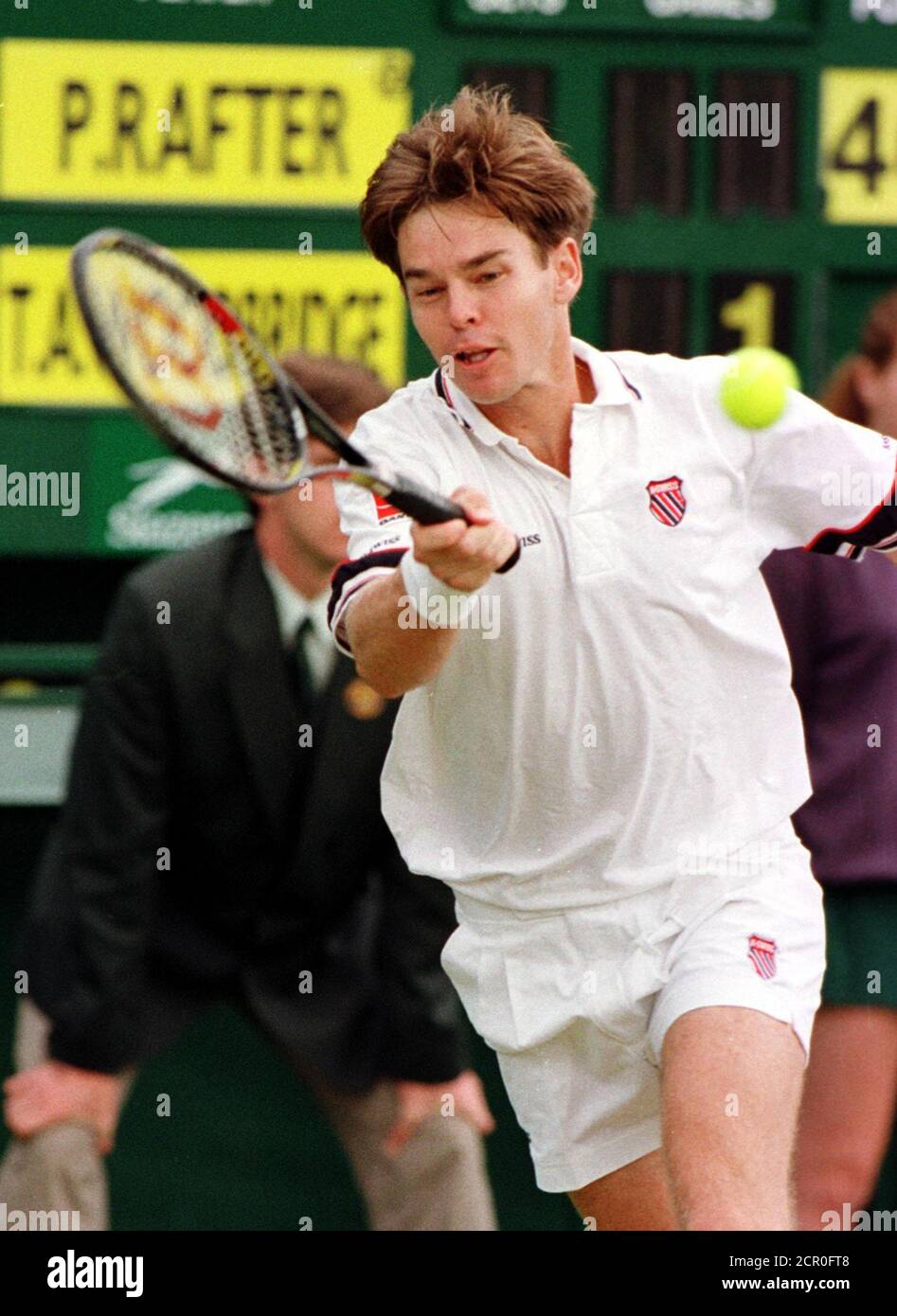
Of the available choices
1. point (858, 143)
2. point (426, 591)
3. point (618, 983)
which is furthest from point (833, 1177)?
point (858, 143)

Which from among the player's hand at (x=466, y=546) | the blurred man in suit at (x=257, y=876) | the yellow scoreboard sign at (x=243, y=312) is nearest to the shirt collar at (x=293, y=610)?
the blurred man in suit at (x=257, y=876)

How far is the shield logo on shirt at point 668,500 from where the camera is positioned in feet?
11.3

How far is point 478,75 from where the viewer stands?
19.0 ft

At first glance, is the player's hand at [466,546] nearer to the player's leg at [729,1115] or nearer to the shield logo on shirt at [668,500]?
the shield logo on shirt at [668,500]

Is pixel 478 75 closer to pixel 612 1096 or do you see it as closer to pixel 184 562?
pixel 184 562

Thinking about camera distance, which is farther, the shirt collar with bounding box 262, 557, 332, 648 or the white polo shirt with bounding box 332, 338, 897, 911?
the shirt collar with bounding box 262, 557, 332, 648

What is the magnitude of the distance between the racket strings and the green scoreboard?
2380mm

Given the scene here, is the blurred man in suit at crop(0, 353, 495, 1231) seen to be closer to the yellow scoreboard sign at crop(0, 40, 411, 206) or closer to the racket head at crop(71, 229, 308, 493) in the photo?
the yellow scoreboard sign at crop(0, 40, 411, 206)

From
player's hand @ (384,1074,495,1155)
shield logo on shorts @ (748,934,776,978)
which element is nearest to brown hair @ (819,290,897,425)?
player's hand @ (384,1074,495,1155)

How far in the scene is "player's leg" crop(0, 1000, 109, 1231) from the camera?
511 cm

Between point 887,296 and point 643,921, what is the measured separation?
2.71 m

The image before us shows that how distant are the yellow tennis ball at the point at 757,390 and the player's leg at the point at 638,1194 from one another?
3.55 feet

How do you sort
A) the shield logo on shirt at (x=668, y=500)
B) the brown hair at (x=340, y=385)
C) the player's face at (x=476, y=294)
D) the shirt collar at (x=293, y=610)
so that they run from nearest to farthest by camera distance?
the player's face at (x=476, y=294), the shield logo on shirt at (x=668, y=500), the brown hair at (x=340, y=385), the shirt collar at (x=293, y=610)

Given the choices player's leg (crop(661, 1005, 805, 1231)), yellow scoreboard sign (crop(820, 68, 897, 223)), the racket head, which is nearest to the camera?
the racket head
